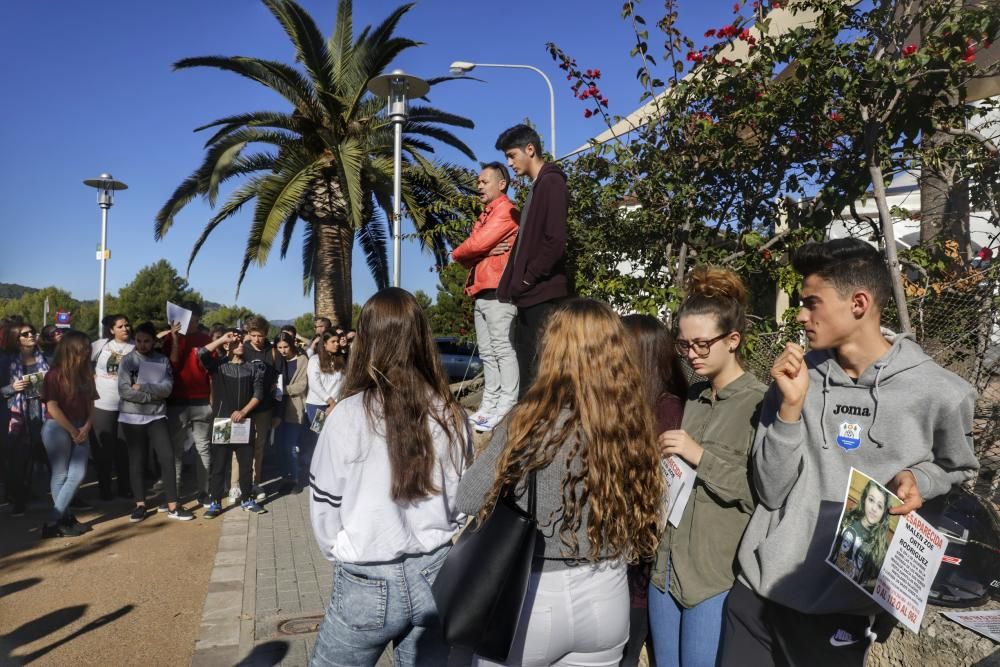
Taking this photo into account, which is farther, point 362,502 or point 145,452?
point 145,452

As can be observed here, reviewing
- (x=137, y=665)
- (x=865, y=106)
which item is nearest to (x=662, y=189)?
(x=865, y=106)

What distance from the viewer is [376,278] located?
16406mm

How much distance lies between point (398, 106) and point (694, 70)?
16.6ft

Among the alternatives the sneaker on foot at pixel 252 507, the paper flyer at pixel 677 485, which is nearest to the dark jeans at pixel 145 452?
the sneaker on foot at pixel 252 507

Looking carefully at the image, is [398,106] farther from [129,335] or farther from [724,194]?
[724,194]

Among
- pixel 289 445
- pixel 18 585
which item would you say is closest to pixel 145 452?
pixel 289 445

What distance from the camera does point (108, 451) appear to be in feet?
26.7

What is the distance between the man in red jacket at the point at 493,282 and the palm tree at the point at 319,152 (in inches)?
298

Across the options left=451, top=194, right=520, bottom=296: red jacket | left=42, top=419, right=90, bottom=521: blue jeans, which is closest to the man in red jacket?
left=451, top=194, right=520, bottom=296: red jacket

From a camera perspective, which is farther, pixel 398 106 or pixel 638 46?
pixel 398 106

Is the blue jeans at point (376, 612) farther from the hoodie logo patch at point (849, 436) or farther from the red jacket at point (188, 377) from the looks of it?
the red jacket at point (188, 377)

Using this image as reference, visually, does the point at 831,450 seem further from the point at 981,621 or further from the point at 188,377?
the point at 188,377

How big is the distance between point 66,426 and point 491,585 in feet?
21.6

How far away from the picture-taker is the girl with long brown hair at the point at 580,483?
2109 millimetres
